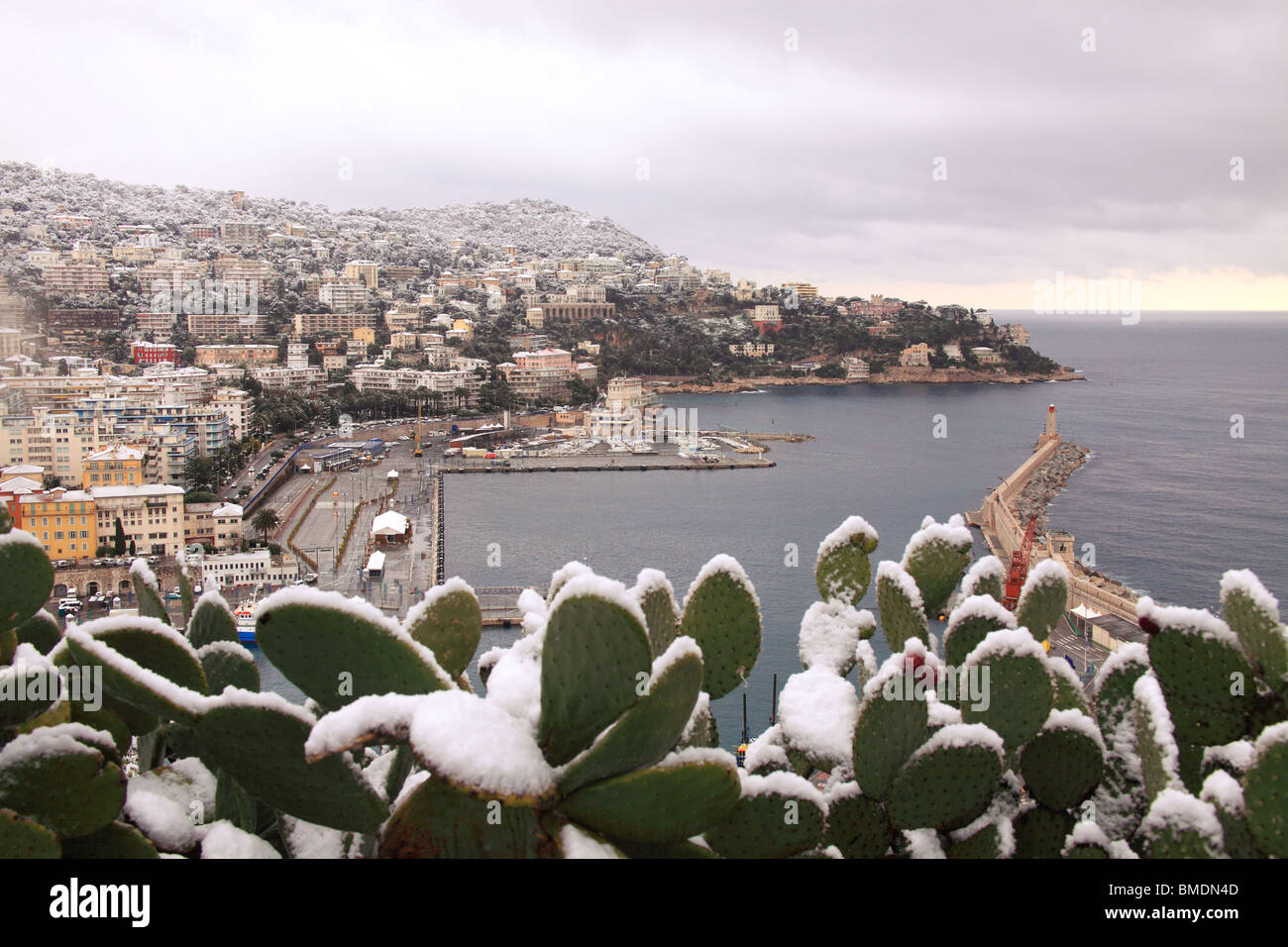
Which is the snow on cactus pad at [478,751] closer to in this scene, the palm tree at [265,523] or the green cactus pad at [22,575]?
the green cactus pad at [22,575]

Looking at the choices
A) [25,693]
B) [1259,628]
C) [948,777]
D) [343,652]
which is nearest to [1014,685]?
[948,777]

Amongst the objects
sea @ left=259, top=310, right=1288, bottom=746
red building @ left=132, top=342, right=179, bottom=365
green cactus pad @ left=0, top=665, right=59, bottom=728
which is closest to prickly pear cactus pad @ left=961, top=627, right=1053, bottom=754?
green cactus pad @ left=0, top=665, right=59, bottom=728

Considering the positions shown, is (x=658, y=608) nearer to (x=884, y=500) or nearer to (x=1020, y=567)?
(x=1020, y=567)

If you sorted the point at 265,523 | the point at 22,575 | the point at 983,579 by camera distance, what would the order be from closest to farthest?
1. the point at 22,575
2. the point at 983,579
3. the point at 265,523

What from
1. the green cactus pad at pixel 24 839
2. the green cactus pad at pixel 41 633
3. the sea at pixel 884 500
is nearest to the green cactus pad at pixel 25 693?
the green cactus pad at pixel 24 839

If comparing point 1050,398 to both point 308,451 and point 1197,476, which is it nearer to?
point 1197,476

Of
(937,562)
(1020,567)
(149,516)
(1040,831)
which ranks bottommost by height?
(1020,567)

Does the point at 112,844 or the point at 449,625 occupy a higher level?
the point at 449,625
